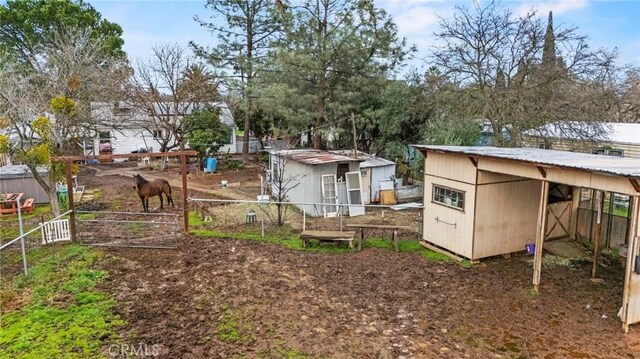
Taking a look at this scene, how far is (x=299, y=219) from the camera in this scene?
586 inches

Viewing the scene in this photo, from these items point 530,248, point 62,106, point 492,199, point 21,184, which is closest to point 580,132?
point 530,248

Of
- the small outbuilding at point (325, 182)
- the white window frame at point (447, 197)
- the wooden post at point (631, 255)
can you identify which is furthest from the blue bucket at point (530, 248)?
the small outbuilding at point (325, 182)

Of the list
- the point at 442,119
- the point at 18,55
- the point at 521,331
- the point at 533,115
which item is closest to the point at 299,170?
the point at 442,119

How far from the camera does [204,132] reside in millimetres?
25000

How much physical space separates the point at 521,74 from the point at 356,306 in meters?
13.4

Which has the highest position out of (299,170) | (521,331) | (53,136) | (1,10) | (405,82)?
(1,10)

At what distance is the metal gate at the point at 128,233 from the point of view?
11.0m

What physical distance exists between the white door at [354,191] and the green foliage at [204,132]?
486 inches

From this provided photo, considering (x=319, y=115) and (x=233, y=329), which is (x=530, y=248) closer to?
(x=233, y=329)

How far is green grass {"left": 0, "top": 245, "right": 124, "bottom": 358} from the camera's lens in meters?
5.97

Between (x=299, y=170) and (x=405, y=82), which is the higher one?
(x=405, y=82)

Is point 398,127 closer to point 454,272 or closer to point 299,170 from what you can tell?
point 299,170

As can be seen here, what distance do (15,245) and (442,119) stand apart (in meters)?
16.0

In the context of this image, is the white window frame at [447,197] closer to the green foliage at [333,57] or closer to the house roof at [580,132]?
the house roof at [580,132]
